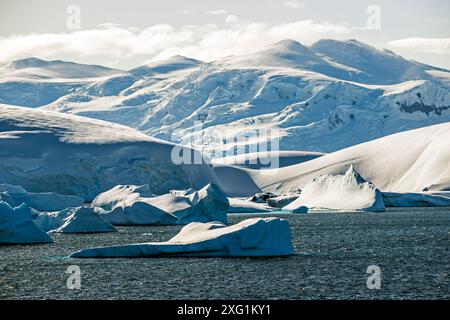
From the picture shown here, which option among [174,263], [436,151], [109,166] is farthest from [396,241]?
[436,151]

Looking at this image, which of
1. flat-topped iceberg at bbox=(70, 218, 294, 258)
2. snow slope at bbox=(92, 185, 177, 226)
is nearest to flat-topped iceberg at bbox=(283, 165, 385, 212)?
snow slope at bbox=(92, 185, 177, 226)

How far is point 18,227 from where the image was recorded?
56062mm

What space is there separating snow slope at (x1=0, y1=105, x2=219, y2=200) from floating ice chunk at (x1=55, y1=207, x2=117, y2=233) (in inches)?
1835

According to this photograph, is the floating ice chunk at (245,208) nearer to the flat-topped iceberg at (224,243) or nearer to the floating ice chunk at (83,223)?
the floating ice chunk at (83,223)

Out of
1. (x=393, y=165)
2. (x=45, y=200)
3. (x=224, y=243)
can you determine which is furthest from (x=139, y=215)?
(x=393, y=165)

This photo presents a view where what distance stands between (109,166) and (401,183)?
5805cm

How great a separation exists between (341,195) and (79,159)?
124ft

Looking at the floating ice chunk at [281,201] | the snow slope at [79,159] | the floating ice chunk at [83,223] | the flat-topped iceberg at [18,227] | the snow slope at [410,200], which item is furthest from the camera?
the floating ice chunk at [281,201]

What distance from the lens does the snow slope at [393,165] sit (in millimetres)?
150500

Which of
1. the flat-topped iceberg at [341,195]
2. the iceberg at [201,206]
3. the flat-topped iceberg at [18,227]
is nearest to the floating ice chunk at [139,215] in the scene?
the iceberg at [201,206]

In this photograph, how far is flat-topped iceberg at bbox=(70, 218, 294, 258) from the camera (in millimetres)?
45500

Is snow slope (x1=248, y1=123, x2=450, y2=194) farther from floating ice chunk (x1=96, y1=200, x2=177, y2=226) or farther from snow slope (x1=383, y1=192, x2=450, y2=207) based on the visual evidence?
floating ice chunk (x1=96, y1=200, x2=177, y2=226)

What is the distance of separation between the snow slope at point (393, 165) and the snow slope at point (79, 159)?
36.7 m
